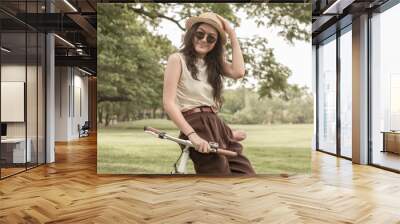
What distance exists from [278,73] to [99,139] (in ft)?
9.94

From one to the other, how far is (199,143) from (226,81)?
3.49 feet

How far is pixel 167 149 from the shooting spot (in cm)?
676

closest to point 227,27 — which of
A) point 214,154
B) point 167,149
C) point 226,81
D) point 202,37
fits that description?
point 202,37

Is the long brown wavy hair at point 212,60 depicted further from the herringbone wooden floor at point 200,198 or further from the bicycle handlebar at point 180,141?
the herringbone wooden floor at point 200,198

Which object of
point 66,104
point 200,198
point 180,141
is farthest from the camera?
point 66,104

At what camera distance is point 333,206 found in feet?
15.6

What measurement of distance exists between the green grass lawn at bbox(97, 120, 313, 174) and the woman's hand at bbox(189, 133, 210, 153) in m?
0.39

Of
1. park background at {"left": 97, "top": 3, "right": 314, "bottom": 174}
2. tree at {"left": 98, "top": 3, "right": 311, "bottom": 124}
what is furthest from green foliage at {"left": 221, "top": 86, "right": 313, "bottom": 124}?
tree at {"left": 98, "top": 3, "right": 311, "bottom": 124}

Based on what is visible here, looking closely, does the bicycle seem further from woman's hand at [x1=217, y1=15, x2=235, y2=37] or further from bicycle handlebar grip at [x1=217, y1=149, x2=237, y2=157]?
woman's hand at [x1=217, y1=15, x2=235, y2=37]

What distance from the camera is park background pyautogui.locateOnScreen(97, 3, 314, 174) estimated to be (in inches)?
268

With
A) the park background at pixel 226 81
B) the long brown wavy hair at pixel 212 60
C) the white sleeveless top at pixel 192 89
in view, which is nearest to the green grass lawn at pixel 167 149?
the park background at pixel 226 81

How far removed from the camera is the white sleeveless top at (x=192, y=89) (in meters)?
6.59

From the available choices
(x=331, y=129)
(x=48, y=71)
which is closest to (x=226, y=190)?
(x=48, y=71)

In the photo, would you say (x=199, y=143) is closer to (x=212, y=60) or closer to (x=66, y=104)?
(x=212, y=60)
